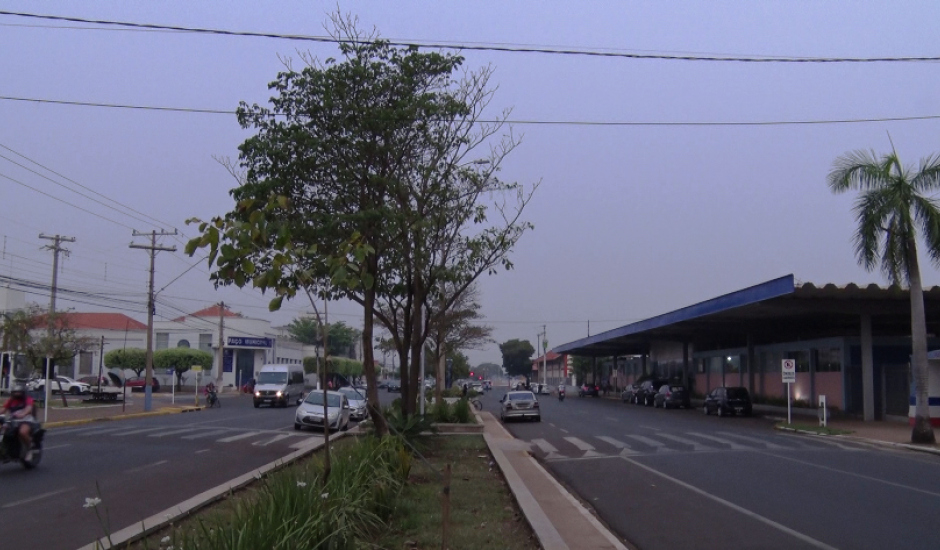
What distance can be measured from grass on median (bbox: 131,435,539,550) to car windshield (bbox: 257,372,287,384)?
3880 centimetres

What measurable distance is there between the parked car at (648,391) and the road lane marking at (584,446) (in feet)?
110

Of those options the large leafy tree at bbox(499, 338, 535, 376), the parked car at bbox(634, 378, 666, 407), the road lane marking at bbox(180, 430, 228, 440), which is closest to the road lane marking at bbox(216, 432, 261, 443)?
the road lane marking at bbox(180, 430, 228, 440)

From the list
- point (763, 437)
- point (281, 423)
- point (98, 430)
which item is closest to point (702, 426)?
point (763, 437)

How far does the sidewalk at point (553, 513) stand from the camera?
10211mm

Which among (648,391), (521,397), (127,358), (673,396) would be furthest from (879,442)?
(127,358)

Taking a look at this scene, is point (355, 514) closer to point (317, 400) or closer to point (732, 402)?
point (317, 400)

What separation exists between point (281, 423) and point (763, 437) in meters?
18.7

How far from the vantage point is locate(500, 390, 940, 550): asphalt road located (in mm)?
11367

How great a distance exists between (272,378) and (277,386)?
4.46 feet

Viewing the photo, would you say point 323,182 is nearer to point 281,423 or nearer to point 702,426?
point 281,423

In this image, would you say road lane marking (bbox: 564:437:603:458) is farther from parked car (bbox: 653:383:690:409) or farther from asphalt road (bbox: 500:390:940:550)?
parked car (bbox: 653:383:690:409)

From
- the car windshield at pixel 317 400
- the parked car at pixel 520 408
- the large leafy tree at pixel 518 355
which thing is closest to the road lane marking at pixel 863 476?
the car windshield at pixel 317 400

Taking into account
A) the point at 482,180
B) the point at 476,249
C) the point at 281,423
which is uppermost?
the point at 482,180

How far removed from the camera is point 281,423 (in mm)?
36188
